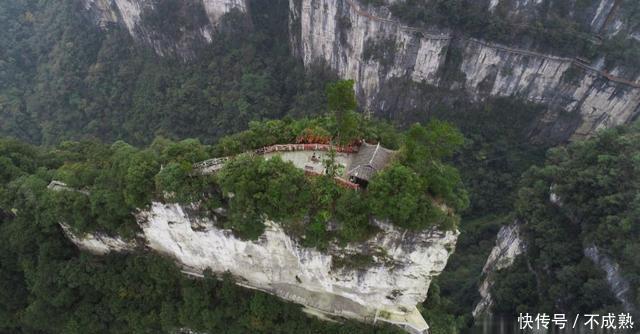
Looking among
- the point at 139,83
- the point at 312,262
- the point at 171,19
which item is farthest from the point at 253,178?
the point at 139,83

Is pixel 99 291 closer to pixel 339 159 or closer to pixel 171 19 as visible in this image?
Answer: pixel 339 159

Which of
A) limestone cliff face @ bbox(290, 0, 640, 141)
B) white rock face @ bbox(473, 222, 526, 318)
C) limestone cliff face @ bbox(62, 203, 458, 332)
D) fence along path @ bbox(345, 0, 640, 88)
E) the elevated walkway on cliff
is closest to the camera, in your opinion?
limestone cliff face @ bbox(62, 203, 458, 332)

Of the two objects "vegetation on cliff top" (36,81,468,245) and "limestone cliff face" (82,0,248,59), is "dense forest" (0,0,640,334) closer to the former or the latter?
"vegetation on cliff top" (36,81,468,245)

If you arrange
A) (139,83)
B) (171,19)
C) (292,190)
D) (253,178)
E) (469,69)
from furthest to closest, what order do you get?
(139,83), (171,19), (469,69), (253,178), (292,190)

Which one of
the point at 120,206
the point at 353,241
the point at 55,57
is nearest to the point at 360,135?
the point at 353,241

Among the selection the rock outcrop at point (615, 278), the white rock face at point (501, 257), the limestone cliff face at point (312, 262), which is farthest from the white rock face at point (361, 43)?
the limestone cliff face at point (312, 262)

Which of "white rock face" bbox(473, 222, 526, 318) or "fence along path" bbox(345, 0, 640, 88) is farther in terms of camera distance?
"fence along path" bbox(345, 0, 640, 88)

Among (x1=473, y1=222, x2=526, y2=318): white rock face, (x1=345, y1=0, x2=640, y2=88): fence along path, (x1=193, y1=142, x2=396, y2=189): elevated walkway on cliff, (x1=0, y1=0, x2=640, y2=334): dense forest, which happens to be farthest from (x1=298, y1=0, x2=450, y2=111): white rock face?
(x1=193, y1=142, x2=396, y2=189): elevated walkway on cliff

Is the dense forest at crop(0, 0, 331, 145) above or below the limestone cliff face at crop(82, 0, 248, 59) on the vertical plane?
below
